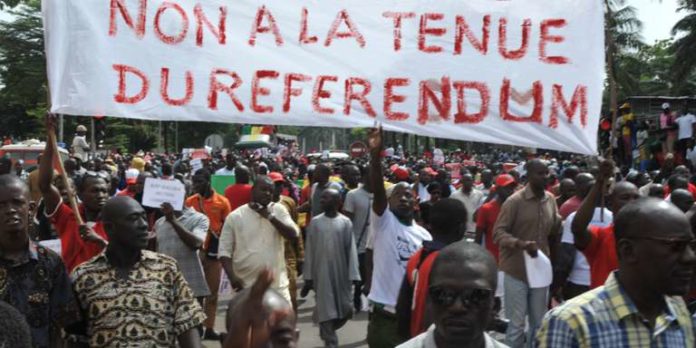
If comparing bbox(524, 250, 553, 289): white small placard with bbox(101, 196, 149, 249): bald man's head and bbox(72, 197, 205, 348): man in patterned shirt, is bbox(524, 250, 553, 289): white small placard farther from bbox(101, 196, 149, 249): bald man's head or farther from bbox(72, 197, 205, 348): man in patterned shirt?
bbox(101, 196, 149, 249): bald man's head

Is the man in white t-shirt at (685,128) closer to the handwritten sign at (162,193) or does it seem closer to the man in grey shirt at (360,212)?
the man in grey shirt at (360,212)

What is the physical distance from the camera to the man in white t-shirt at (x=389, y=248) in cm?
636

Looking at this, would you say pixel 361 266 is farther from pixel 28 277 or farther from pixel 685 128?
pixel 685 128

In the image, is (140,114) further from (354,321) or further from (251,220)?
(354,321)

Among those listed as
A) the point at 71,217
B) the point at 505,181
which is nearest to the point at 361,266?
the point at 505,181

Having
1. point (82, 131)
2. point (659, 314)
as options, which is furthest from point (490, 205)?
point (82, 131)

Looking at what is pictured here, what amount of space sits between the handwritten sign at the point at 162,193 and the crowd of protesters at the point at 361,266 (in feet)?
0.95

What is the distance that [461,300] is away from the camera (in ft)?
9.49

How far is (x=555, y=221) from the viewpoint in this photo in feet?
25.6

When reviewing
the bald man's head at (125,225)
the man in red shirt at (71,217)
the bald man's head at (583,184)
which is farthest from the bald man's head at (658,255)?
the bald man's head at (583,184)

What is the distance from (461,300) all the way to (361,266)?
25.2ft

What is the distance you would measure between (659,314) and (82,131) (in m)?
20.6

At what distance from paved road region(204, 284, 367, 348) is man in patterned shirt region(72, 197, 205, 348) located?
16.1 feet

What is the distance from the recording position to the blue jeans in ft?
24.7
